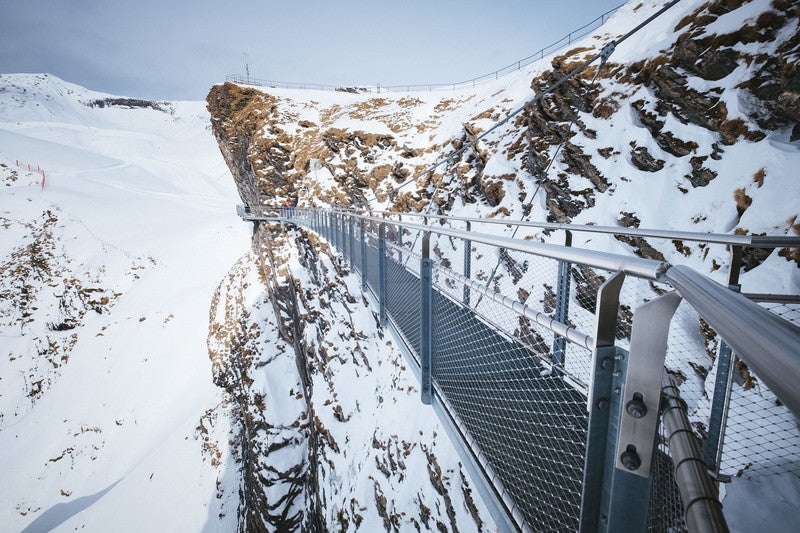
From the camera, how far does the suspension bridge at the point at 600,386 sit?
64cm

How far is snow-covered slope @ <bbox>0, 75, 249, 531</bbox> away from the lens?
12.9 m

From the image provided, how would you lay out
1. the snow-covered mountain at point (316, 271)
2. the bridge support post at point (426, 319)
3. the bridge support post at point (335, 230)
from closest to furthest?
the bridge support post at point (426, 319) < the snow-covered mountain at point (316, 271) < the bridge support post at point (335, 230)

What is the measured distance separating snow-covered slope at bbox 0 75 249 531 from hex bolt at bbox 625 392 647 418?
591 inches

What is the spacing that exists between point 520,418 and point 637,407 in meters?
1.87

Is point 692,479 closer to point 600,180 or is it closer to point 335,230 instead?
point 600,180

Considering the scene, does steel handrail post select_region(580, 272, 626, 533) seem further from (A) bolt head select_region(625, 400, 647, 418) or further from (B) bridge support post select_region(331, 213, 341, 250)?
(B) bridge support post select_region(331, 213, 341, 250)

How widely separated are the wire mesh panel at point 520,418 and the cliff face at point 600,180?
1.59 meters

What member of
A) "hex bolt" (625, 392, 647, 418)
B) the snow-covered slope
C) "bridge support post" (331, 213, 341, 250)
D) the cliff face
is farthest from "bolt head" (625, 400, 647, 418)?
the snow-covered slope

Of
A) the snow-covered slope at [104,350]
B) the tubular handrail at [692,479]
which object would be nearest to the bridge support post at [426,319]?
the tubular handrail at [692,479]

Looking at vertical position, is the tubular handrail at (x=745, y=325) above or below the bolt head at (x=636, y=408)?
above

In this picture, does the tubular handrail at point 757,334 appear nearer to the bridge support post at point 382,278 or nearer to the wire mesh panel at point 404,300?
the wire mesh panel at point 404,300

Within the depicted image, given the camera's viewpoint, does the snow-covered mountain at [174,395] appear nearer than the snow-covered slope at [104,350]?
Yes

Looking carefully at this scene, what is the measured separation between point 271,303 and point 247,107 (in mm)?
17122

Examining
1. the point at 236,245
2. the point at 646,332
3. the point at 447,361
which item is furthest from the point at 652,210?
the point at 236,245
